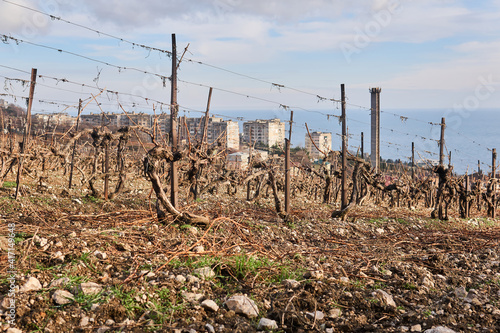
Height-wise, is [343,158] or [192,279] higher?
[343,158]

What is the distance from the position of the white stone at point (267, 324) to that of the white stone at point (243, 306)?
0.23 meters

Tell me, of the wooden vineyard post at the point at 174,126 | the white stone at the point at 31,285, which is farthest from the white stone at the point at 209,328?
the wooden vineyard post at the point at 174,126

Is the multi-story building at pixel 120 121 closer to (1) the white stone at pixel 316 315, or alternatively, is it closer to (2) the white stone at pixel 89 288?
(2) the white stone at pixel 89 288

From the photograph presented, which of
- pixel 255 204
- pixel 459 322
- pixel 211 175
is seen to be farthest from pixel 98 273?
pixel 211 175

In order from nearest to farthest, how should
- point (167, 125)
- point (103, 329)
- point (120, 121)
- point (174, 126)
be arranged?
point (103, 329) → point (174, 126) → point (120, 121) → point (167, 125)

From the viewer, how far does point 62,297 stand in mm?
3777

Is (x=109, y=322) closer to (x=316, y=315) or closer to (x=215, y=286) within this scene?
(x=215, y=286)

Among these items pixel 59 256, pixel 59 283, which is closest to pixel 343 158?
pixel 59 256

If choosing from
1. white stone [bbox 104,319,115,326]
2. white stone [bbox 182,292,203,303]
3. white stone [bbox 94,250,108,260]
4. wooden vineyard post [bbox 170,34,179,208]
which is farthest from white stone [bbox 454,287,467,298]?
wooden vineyard post [bbox 170,34,179,208]

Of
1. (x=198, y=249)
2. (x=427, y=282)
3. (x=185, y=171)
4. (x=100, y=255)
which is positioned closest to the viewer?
(x=100, y=255)

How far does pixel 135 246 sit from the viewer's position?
566 centimetres

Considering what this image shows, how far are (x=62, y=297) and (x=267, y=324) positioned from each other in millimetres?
1890

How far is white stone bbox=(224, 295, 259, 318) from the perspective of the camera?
405cm

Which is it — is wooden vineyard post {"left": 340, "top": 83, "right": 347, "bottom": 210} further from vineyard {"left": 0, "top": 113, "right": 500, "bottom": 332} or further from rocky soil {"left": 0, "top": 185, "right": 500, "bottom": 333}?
rocky soil {"left": 0, "top": 185, "right": 500, "bottom": 333}
